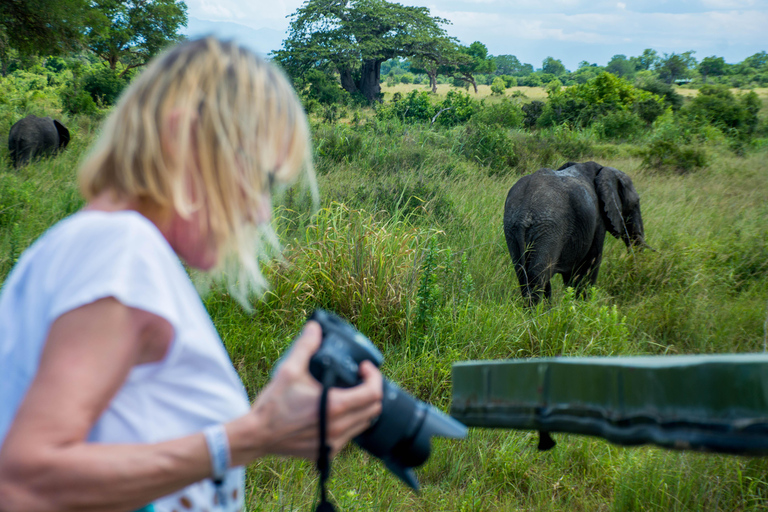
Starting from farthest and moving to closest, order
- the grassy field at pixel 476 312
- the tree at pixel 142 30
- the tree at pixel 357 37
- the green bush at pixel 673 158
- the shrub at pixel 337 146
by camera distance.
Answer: the tree at pixel 357 37 → the tree at pixel 142 30 → the green bush at pixel 673 158 → the shrub at pixel 337 146 → the grassy field at pixel 476 312

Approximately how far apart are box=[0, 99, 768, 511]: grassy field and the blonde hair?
77cm

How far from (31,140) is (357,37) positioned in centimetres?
2732

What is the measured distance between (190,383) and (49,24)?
959 cm

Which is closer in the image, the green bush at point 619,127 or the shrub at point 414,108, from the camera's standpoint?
the green bush at point 619,127

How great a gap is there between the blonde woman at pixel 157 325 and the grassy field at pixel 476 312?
0.79 meters

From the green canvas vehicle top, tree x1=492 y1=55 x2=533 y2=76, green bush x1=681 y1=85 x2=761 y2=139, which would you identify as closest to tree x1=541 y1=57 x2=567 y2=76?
tree x1=492 y1=55 x2=533 y2=76

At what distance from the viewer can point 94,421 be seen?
75 centimetres

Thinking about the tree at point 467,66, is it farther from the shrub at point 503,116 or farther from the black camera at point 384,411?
the black camera at point 384,411

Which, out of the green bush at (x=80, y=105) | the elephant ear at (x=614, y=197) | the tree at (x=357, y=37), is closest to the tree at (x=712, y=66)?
the tree at (x=357, y=37)

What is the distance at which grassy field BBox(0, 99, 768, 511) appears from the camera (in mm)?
2742

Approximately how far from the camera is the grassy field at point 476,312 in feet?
9.00

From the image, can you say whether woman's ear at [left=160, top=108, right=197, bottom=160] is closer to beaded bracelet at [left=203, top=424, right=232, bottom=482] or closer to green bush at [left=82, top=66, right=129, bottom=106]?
beaded bracelet at [left=203, top=424, right=232, bottom=482]

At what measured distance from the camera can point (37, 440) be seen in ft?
2.31

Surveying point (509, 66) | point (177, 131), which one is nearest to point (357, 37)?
point (177, 131)
